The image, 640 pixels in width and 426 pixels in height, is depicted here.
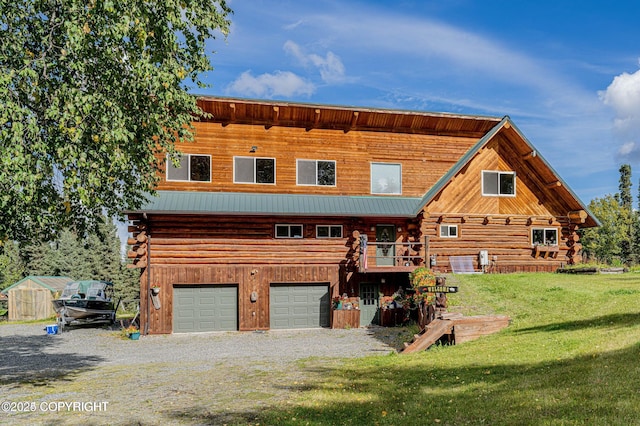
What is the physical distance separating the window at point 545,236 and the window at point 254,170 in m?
13.4

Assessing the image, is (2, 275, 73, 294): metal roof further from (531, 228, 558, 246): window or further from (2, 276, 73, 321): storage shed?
(531, 228, 558, 246): window

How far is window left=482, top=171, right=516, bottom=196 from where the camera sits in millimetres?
23969

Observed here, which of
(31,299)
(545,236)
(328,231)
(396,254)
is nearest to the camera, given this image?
(328,231)

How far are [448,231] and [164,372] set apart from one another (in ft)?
50.6

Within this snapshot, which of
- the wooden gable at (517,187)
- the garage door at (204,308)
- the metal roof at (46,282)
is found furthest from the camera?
the metal roof at (46,282)

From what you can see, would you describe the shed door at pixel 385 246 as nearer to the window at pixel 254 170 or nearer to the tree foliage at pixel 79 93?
the window at pixel 254 170

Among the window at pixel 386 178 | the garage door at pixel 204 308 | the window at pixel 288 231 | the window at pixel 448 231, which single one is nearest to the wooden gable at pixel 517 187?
the window at pixel 448 231

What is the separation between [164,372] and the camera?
40.3ft

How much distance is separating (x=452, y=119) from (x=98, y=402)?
65.2 feet

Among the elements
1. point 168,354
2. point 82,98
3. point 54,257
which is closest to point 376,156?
point 168,354

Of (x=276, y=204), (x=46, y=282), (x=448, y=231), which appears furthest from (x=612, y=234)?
(x=46, y=282)

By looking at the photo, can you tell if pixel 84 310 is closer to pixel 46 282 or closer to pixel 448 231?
pixel 448 231

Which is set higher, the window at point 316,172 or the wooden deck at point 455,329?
the window at point 316,172

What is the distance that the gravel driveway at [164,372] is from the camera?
8.58m
